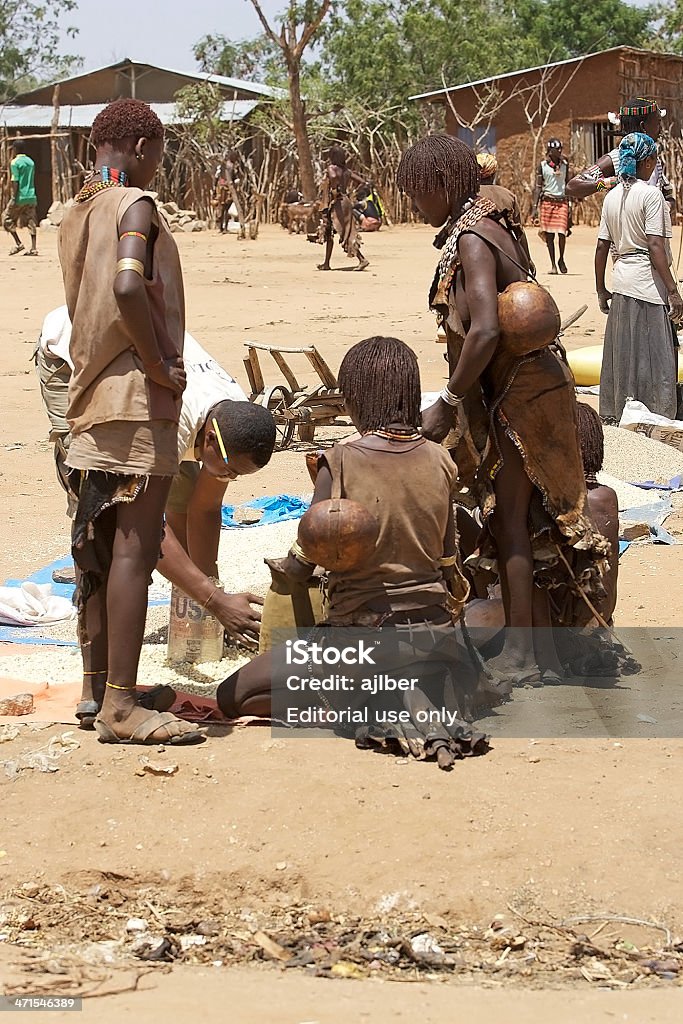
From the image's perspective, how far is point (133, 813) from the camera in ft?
10.4

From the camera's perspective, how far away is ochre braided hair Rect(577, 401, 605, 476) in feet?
14.2

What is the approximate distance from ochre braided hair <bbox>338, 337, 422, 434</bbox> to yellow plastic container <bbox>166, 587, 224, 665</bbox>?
3.37ft

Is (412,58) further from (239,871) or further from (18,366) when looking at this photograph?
(239,871)

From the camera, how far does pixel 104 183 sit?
3.41 meters

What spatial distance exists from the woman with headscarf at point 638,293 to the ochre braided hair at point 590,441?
357cm

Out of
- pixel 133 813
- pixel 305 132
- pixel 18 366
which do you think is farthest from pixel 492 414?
pixel 305 132

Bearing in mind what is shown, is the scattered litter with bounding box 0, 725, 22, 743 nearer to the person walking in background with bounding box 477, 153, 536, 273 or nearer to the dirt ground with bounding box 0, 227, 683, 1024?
the dirt ground with bounding box 0, 227, 683, 1024

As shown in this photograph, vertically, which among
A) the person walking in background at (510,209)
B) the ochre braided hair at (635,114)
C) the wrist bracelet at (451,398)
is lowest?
the wrist bracelet at (451,398)

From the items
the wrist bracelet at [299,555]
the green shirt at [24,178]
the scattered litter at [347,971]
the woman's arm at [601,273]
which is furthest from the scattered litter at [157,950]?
the green shirt at [24,178]

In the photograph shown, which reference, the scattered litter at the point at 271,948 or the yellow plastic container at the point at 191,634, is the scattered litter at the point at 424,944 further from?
the yellow plastic container at the point at 191,634

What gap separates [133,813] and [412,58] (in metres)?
33.3

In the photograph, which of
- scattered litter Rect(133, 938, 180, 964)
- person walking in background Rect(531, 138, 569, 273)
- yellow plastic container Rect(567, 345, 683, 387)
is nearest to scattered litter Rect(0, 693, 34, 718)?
scattered litter Rect(133, 938, 180, 964)

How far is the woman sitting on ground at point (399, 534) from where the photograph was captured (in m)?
3.49

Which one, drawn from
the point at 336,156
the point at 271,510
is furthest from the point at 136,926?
the point at 336,156
